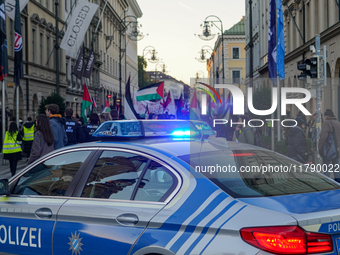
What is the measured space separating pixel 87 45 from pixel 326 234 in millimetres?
54656

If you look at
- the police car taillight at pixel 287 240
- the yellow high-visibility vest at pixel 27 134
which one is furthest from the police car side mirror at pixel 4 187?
the yellow high-visibility vest at pixel 27 134

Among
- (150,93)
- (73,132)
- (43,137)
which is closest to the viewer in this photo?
(43,137)

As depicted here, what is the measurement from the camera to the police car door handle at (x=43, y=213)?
4348 millimetres

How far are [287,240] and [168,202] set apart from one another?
0.92 meters

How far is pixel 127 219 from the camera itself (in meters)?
3.79

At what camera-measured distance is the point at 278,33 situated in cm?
1761

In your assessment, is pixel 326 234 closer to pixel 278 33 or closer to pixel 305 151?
pixel 305 151

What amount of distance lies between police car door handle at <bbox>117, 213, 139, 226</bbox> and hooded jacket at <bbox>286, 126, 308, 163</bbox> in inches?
312

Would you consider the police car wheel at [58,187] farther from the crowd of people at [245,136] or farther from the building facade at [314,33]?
the building facade at [314,33]

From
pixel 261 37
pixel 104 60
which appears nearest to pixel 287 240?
pixel 261 37

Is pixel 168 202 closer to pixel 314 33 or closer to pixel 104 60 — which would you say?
pixel 314 33

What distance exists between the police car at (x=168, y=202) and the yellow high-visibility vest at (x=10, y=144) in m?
10.0

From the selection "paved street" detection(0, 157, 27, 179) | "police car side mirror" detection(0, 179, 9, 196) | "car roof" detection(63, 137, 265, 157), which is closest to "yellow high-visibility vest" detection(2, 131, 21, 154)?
"paved street" detection(0, 157, 27, 179)

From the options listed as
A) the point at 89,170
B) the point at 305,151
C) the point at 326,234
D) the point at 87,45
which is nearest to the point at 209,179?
the point at 326,234
